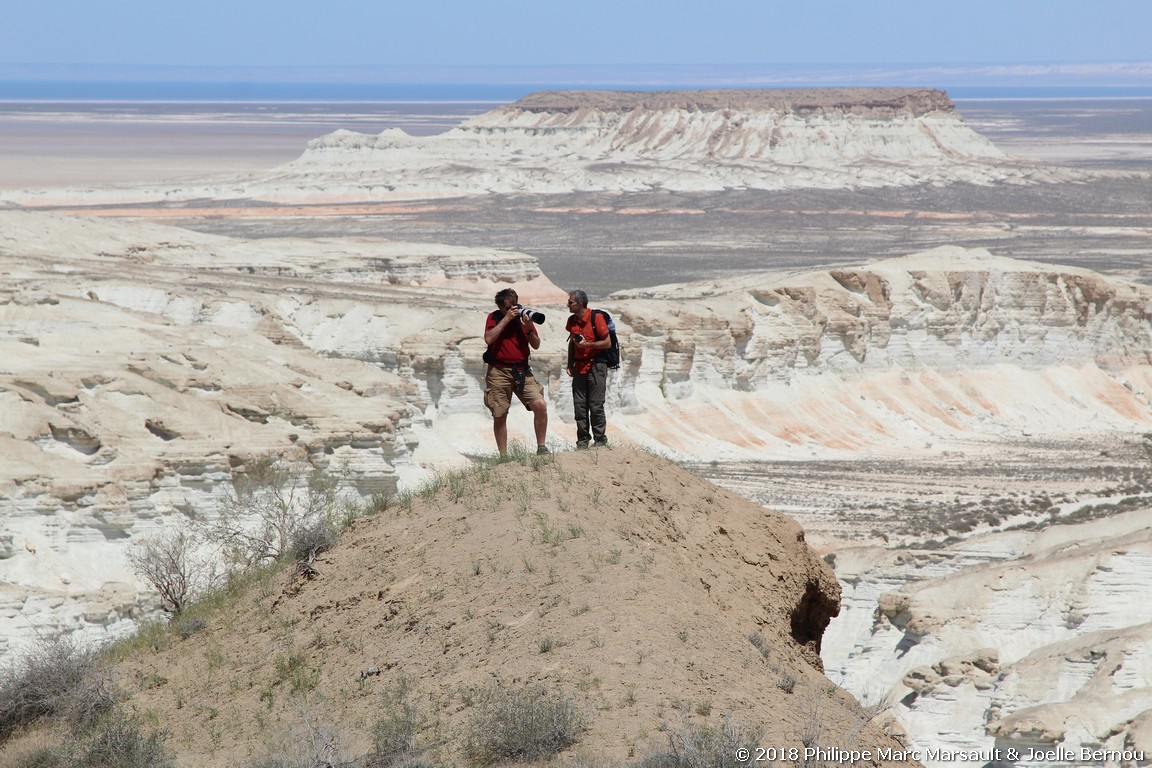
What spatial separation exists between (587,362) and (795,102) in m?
136

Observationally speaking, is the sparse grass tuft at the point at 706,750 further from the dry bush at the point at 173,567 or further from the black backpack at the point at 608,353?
the dry bush at the point at 173,567

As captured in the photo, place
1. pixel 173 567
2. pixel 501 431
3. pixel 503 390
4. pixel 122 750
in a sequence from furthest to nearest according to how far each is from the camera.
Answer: pixel 173 567
pixel 501 431
pixel 503 390
pixel 122 750

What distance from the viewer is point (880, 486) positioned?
3412 centimetres

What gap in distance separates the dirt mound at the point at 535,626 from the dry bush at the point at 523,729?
0.10 metres

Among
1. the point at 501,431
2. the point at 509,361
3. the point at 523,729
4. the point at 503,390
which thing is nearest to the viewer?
the point at 523,729

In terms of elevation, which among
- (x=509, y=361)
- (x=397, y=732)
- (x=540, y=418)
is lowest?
(x=397, y=732)

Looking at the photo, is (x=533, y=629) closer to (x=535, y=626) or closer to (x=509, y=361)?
(x=535, y=626)

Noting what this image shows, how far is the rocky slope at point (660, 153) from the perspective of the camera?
124 meters

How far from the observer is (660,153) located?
462ft

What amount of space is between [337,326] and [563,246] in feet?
182

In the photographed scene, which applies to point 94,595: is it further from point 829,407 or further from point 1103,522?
point 829,407

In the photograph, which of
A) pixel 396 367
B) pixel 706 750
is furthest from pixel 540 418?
pixel 396 367

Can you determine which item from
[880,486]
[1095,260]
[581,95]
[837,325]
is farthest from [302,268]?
[581,95]

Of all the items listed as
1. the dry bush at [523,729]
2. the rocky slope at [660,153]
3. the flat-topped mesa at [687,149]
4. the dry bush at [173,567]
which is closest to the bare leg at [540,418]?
the dry bush at [173,567]
